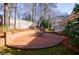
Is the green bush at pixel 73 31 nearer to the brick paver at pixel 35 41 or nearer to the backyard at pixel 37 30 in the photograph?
the backyard at pixel 37 30

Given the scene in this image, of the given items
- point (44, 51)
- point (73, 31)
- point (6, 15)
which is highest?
point (6, 15)

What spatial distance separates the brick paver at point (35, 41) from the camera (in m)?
2.22

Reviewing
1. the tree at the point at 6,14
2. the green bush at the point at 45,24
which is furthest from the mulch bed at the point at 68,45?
the tree at the point at 6,14

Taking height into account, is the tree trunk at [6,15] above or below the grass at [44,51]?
above

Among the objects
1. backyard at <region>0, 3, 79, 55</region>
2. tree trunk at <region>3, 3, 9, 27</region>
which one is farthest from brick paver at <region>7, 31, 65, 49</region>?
tree trunk at <region>3, 3, 9, 27</region>

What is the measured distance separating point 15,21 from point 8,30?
152mm

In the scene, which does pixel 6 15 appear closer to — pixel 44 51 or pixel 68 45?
pixel 44 51

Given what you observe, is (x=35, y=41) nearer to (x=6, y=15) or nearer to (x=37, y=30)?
(x=37, y=30)

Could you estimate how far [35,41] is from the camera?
2.24m

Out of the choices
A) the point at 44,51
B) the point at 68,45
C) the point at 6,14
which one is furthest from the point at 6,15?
the point at 68,45

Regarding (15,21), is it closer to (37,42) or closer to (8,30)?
(8,30)

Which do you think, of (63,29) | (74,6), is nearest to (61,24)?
(63,29)

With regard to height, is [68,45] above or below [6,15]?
below
